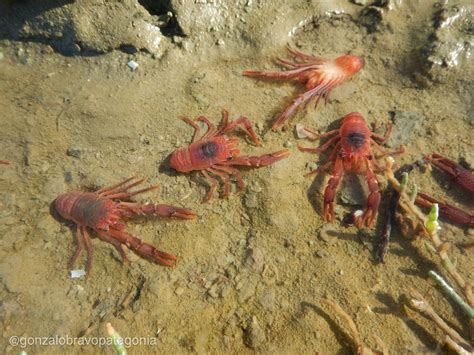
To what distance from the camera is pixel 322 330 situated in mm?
2912

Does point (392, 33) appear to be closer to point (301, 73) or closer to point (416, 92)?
point (416, 92)

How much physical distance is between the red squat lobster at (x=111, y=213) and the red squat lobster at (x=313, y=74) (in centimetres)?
146

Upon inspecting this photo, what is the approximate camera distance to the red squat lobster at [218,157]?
371 cm

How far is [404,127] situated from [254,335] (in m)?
2.38

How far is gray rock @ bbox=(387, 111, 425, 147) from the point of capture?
12.2 ft

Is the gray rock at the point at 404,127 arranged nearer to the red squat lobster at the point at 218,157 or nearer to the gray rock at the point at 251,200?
the red squat lobster at the point at 218,157

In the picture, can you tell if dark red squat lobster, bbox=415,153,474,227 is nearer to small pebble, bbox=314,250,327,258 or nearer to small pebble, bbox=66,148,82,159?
small pebble, bbox=314,250,327,258

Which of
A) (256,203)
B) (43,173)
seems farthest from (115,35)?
(256,203)

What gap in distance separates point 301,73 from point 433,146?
58.9 inches

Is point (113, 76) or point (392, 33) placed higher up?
point (392, 33)

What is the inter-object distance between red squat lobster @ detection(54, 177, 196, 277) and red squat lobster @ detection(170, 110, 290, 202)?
1.24ft

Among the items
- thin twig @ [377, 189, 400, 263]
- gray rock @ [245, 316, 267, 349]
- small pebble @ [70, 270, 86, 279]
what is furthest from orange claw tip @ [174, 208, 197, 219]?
thin twig @ [377, 189, 400, 263]

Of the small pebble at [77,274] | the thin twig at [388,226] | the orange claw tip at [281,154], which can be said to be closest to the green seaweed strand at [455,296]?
the thin twig at [388,226]

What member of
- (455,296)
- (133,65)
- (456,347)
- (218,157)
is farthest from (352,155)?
(133,65)
